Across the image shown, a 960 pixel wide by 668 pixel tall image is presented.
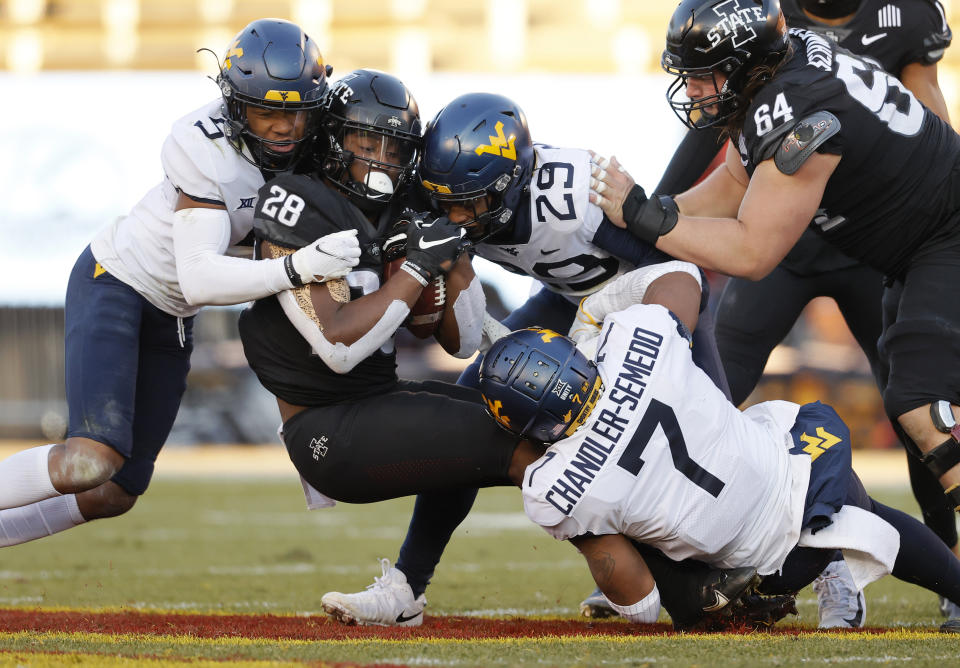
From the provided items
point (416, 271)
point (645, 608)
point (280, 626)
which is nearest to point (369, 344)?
point (416, 271)

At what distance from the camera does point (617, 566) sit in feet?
9.32

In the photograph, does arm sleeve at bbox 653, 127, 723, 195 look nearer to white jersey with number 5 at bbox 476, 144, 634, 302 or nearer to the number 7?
white jersey with number 5 at bbox 476, 144, 634, 302

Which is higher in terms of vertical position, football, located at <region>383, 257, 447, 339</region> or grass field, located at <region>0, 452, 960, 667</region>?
football, located at <region>383, 257, 447, 339</region>

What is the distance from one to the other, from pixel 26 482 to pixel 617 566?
1797 mm

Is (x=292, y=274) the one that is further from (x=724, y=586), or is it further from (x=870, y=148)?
(x=870, y=148)

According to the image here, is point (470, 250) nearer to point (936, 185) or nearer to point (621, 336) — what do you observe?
point (621, 336)

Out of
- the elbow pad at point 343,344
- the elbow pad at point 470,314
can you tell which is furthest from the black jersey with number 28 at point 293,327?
the elbow pad at point 470,314

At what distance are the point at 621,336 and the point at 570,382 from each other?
0.21 meters

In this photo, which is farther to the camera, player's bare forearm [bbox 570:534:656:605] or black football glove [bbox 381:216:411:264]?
black football glove [bbox 381:216:411:264]

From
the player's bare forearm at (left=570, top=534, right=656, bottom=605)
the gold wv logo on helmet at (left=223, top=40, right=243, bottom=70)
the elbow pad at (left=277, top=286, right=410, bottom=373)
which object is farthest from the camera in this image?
the gold wv logo on helmet at (left=223, top=40, right=243, bottom=70)

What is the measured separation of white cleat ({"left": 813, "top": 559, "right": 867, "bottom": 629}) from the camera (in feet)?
10.5

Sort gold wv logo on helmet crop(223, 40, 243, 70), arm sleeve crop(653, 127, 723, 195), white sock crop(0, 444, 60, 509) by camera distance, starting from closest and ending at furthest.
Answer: white sock crop(0, 444, 60, 509) < gold wv logo on helmet crop(223, 40, 243, 70) < arm sleeve crop(653, 127, 723, 195)

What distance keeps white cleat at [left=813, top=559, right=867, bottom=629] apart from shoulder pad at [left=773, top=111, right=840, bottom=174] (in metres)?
1.20

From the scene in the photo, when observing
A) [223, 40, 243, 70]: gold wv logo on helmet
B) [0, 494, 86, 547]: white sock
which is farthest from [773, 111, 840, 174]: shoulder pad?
[0, 494, 86, 547]: white sock
